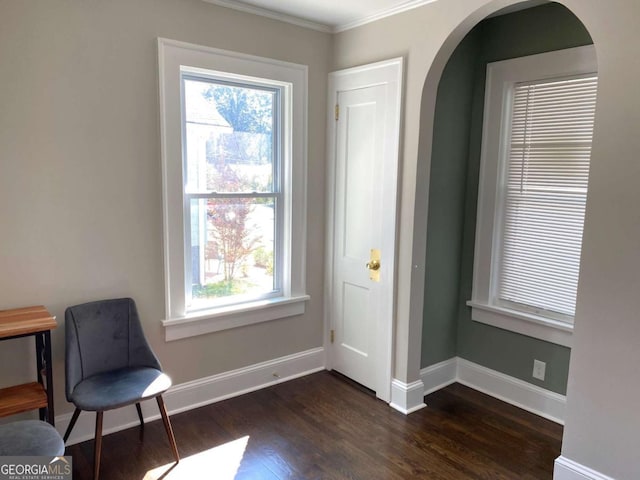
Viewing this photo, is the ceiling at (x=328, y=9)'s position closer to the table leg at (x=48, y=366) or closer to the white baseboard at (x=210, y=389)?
the table leg at (x=48, y=366)

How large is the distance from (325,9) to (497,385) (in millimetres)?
2675

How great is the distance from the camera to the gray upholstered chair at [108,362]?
212cm

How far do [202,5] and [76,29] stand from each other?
0.71 metres

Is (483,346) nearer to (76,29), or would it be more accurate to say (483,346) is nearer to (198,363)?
(198,363)

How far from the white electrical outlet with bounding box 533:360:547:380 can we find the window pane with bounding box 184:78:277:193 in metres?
2.05

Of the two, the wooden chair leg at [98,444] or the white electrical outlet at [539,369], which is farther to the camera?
the white electrical outlet at [539,369]

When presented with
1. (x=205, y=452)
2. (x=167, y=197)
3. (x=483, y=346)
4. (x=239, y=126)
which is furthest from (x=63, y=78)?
(x=483, y=346)

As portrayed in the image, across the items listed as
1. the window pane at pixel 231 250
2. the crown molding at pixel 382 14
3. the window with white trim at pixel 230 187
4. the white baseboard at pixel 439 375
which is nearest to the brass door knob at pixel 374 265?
the window with white trim at pixel 230 187

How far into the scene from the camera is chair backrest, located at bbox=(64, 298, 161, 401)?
2289 millimetres

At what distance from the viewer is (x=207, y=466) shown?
2318mm

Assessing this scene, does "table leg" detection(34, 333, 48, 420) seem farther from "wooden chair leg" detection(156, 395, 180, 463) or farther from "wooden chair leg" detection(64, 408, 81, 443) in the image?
"wooden chair leg" detection(156, 395, 180, 463)

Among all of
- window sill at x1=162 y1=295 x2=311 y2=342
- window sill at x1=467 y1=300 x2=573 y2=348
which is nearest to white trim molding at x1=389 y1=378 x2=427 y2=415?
window sill at x1=467 y1=300 x2=573 y2=348

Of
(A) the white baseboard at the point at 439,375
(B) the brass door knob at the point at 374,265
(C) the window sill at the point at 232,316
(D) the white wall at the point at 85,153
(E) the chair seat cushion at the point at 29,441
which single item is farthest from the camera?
(A) the white baseboard at the point at 439,375

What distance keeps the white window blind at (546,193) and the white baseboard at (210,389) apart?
4.98 feet
